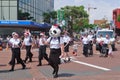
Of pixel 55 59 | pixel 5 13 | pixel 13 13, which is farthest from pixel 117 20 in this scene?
pixel 55 59

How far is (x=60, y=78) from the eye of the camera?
49.2 feet


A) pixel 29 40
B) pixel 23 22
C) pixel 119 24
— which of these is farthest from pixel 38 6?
pixel 29 40

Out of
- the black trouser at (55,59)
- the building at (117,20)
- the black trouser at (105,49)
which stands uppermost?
the building at (117,20)

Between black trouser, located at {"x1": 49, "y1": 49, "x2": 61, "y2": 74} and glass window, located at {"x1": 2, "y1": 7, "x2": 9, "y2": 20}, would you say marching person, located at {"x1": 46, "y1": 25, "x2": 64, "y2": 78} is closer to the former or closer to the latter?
black trouser, located at {"x1": 49, "y1": 49, "x2": 61, "y2": 74}

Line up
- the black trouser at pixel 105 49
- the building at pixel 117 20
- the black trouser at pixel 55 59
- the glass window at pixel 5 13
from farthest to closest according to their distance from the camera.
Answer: the building at pixel 117 20, the glass window at pixel 5 13, the black trouser at pixel 105 49, the black trouser at pixel 55 59

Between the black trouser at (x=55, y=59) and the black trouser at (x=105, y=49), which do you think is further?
the black trouser at (x=105, y=49)

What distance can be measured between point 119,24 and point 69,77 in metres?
92.9

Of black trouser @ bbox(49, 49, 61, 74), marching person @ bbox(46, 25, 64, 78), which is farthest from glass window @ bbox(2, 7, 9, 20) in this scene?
black trouser @ bbox(49, 49, 61, 74)

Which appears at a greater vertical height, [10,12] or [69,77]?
[10,12]

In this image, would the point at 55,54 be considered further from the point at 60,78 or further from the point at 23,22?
the point at 23,22

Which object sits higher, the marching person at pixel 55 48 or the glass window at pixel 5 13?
the glass window at pixel 5 13

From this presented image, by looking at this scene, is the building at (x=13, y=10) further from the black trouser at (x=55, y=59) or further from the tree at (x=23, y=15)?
the black trouser at (x=55, y=59)

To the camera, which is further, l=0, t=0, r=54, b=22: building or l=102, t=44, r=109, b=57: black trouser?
l=0, t=0, r=54, b=22: building

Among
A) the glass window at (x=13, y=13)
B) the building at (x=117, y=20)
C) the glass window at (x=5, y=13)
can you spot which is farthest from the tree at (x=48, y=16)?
the building at (x=117, y=20)
